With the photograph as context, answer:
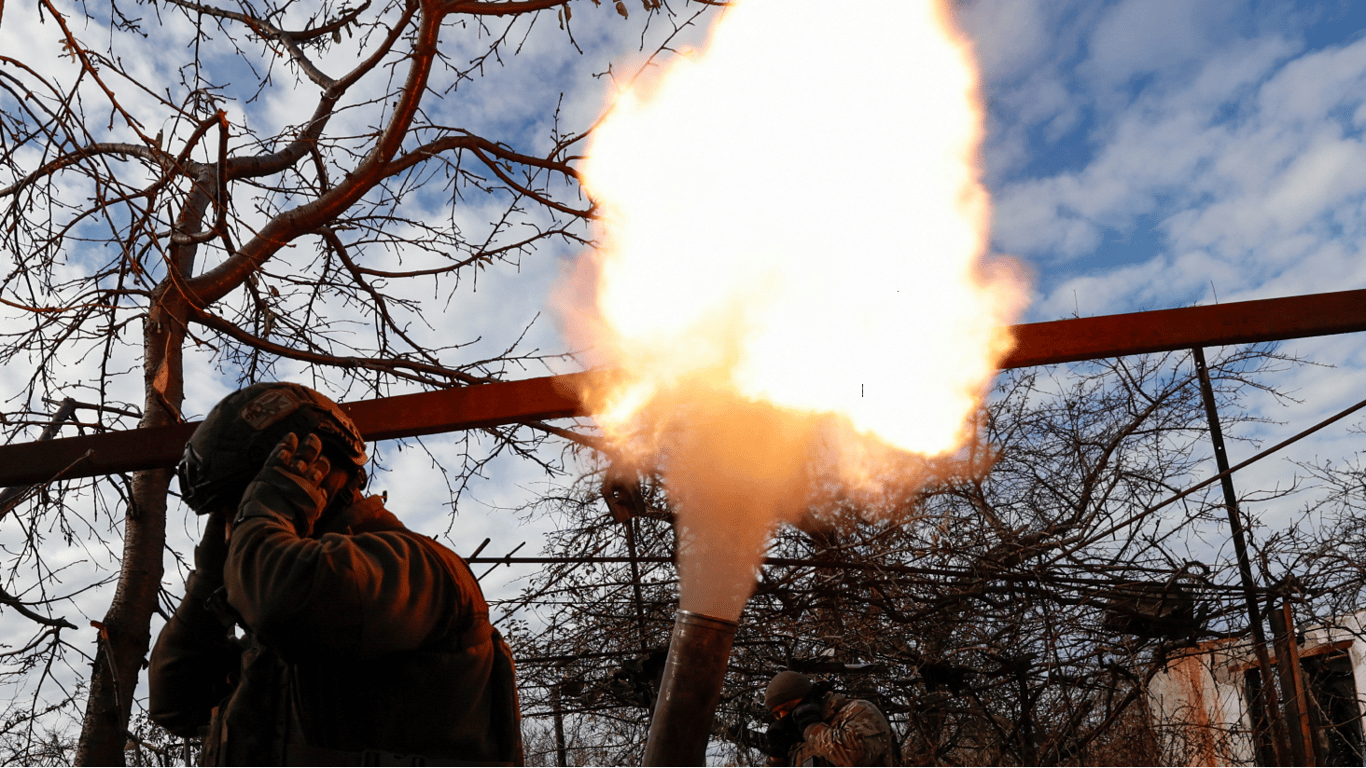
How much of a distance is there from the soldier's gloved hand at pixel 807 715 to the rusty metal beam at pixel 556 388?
3490mm

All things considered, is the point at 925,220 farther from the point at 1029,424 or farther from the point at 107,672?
the point at 1029,424

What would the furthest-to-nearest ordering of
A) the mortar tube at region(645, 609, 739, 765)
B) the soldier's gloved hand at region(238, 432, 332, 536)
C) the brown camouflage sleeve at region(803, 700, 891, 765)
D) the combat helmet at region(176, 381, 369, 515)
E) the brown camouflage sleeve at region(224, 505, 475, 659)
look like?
the brown camouflage sleeve at region(803, 700, 891, 765)
the mortar tube at region(645, 609, 739, 765)
the combat helmet at region(176, 381, 369, 515)
the soldier's gloved hand at region(238, 432, 332, 536)
the brown camouflage sleeve at region(224, 505, 475, 659)

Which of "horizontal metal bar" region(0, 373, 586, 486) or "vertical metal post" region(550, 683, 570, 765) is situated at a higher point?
"horizontal metal bar" region(0, 373, 586, 486)

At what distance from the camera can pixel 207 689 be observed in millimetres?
2361

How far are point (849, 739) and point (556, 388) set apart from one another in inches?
135

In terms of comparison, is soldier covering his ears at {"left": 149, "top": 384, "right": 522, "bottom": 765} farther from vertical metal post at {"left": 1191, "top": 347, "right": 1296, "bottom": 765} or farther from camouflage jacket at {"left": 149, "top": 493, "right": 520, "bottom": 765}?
vertical metal post at {"left": 1191, "top": 347, "right": 1296, "bottom": 765}

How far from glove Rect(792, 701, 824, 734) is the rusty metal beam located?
11.4 ft

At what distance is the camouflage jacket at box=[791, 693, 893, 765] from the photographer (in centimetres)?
594

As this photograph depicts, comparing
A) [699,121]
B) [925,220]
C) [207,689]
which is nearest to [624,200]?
[699,121]

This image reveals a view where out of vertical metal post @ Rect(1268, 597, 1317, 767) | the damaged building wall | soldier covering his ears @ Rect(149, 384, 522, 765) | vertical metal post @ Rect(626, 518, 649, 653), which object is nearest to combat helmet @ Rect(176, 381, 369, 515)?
soldier covering his ears @ Rect(149, 384, 522, 765)

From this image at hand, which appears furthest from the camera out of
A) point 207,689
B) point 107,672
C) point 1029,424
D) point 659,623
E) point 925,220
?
point 1029,424

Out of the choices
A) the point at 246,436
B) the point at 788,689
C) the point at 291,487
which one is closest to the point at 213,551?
the point at 246,436

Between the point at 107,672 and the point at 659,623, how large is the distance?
5.42 metres

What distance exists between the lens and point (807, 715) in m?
6.45
